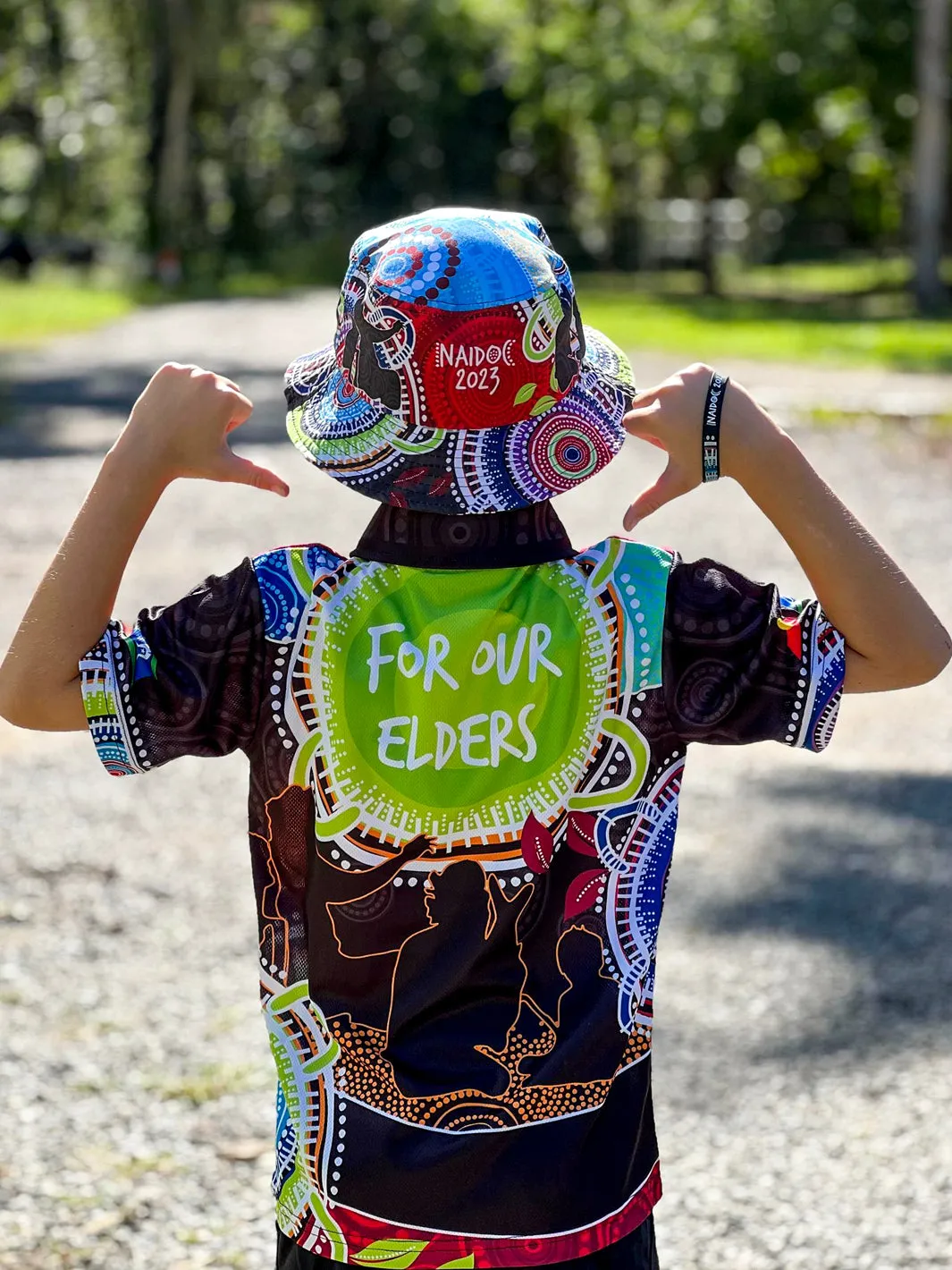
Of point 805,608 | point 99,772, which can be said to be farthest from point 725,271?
point 805,608

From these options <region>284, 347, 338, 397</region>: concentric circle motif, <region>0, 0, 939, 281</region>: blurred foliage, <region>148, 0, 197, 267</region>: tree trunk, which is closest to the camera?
<region>284, 347, 338, 397</region>: concentric circle motif

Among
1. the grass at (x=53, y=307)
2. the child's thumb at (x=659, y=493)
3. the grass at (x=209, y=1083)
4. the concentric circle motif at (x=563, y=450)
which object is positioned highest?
the concentric circle motif at (x=563, y=450)

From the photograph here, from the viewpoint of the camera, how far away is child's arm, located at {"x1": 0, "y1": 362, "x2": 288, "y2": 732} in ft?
5.38

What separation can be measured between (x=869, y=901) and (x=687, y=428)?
9.28 ft

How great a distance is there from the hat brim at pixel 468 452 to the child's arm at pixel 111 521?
0.34 ft

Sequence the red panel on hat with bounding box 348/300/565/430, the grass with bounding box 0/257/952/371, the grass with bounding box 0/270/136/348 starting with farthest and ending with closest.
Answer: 1. the grass with bounding box 0/270/136/348
2. the grass with bounding box 0/257/952/371
3. the red panel on hat with bounding box 348/300/565/430

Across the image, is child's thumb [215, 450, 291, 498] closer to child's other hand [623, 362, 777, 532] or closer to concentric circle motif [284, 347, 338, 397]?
concentric circle motif [284, 347, 338, 397]

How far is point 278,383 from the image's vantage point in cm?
1526

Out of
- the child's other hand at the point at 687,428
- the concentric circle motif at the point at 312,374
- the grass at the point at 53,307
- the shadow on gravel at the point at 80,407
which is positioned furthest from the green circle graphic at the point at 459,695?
the grass at the point at 53,307

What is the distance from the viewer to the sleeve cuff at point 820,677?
5.41ft

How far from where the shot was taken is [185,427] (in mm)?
1646

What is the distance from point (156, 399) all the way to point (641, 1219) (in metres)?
0.94

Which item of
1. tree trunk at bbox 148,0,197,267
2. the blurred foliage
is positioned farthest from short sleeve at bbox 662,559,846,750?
tree trunk at bbox 148,0,197,267

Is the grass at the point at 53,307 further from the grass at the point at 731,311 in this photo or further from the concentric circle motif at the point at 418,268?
the concentric circle motif at the point at 418,268
